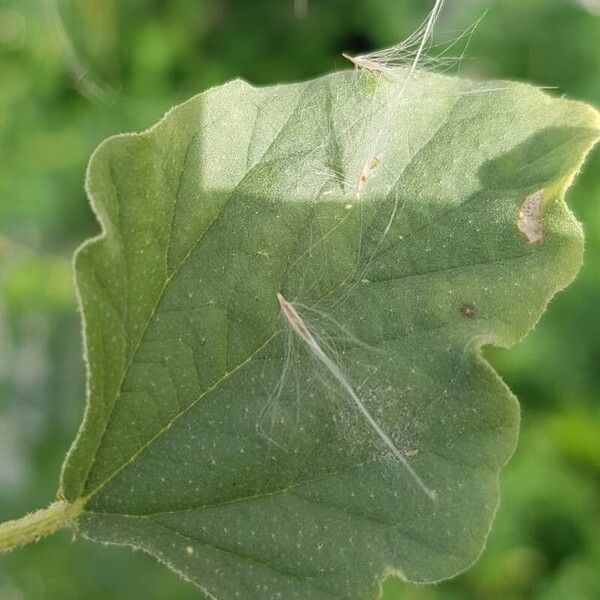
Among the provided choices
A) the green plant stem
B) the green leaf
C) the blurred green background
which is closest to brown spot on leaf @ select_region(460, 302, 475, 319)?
the green leaf

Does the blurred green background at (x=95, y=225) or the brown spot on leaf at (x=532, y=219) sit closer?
the brown spot on leaf at (x=532, y=219)

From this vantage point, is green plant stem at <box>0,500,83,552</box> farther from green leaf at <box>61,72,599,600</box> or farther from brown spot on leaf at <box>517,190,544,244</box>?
brown spot on leaf at <box>517,190,544,244</box>

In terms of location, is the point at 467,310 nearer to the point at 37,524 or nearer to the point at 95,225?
the point at 37,524

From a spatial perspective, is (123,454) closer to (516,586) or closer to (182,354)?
(182,354)

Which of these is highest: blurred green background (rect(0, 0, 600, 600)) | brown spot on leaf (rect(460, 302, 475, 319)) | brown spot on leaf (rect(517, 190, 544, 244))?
brown spot on leaf (rect(517, 190, 544, 244))

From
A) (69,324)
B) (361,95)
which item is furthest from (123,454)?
(69,324)

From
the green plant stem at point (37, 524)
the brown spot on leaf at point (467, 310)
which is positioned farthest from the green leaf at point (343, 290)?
the green plant stem at point (37, 524)

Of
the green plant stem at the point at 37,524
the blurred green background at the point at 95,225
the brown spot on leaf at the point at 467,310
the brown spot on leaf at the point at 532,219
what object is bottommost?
the blurred green background at the point at 95,225

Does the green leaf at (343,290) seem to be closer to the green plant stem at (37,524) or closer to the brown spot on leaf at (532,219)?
the brown spot on leaf at (532,219)
